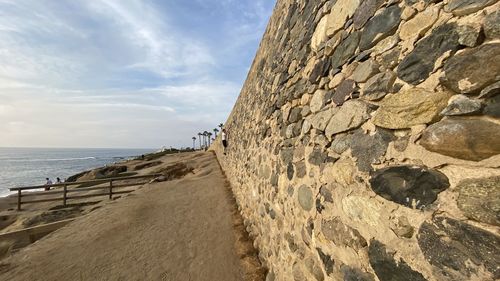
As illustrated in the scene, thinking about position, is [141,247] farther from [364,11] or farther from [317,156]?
[364,11]

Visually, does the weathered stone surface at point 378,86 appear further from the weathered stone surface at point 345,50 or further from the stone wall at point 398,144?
the weathered stone surface at point 345,50

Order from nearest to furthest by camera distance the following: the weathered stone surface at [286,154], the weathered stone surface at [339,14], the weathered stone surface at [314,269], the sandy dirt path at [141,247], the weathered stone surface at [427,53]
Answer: the weathered stone surface at [427,53], the weathered stone surface at [339,14], the weathered stone surface at [314,269], the weathered stone surface at [286,154], the sandy dirt path at [141,247]

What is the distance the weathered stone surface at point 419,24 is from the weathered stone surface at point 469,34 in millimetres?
174

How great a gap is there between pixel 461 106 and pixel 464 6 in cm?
44

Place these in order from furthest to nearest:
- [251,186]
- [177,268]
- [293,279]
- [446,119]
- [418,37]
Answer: [251,186], [177,268], [293,279], [418,37], [446,119]

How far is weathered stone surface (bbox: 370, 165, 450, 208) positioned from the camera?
1.14 m

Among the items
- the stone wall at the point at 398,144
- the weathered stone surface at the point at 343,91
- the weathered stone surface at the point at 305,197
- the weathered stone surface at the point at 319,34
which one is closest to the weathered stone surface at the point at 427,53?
the stone wall at the point at 398,144

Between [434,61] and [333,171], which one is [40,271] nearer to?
[333,171]

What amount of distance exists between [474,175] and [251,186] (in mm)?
4392

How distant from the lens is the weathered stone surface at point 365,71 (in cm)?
160

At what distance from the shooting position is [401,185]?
130cm

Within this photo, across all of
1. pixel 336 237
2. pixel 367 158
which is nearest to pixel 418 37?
pixel 367 158

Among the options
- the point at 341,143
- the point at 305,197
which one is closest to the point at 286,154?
Result: the point at 305,197

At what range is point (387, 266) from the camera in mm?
1364
